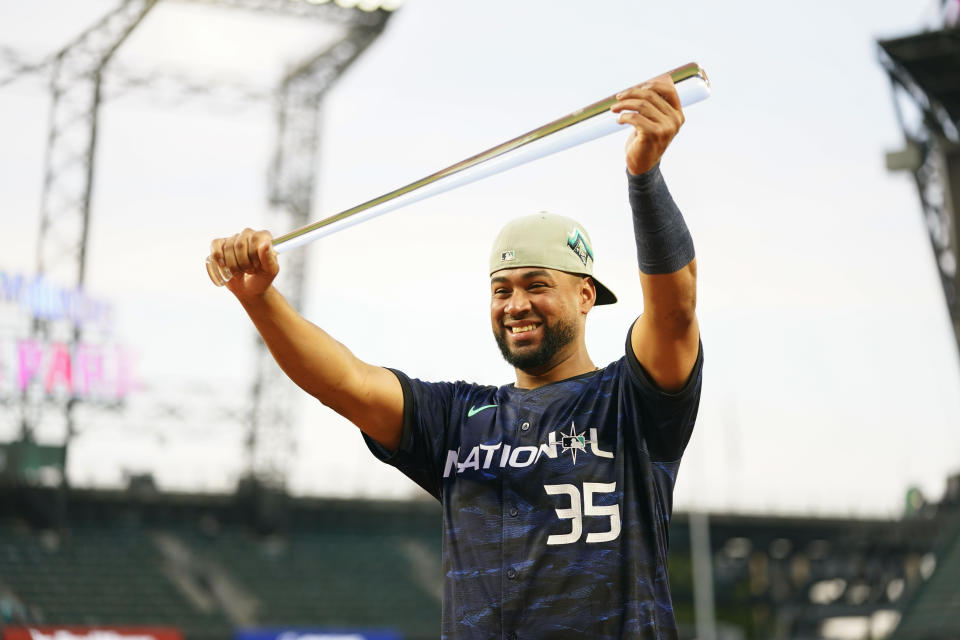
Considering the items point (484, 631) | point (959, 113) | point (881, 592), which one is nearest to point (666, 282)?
point (484, 631)

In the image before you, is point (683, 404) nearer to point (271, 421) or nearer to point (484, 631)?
point (484, 631)

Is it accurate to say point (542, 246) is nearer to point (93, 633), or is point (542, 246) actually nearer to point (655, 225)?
point (655, 225)

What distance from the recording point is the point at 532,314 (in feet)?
9.12

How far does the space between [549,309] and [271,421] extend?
22678 mm

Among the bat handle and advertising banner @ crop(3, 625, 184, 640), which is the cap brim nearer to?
the bat handle

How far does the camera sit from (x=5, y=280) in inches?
901

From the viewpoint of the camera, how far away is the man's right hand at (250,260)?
286cm

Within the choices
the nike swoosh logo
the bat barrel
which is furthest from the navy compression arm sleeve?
the nike swoosh logo

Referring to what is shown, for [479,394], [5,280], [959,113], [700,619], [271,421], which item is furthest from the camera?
[700,619]

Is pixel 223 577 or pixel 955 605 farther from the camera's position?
pixel 223 577

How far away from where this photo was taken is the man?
2488 mm

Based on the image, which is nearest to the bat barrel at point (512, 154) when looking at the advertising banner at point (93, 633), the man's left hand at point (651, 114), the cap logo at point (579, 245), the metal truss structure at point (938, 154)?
the man's left hand at point (651, 114)

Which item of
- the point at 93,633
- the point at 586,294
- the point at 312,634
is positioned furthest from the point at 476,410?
the point at 312,634

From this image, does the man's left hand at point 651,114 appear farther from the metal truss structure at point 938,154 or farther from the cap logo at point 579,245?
the metal truss structure at point 938,154
